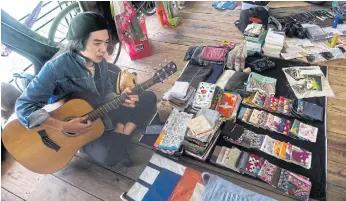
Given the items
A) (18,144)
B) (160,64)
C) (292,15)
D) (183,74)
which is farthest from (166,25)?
(18,144)

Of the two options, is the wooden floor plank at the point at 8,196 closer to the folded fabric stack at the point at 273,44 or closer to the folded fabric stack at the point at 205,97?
the folded fabric stack at the point at 205,97

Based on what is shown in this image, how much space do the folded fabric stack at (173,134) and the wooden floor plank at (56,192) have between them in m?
0.57

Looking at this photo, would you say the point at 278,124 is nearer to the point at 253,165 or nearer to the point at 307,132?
the point at 307,132

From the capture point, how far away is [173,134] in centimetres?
183

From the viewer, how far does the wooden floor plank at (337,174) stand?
64.3 inches

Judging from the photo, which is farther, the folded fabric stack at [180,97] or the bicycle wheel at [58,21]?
the bicycle wheel at [58,21]

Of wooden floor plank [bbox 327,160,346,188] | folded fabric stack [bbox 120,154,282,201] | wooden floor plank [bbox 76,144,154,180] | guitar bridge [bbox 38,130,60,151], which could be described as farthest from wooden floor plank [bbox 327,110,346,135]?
guitar bridge [bbox 38,130,60,151]

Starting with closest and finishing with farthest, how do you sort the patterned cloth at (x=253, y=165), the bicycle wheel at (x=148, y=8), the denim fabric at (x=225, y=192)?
the denim fabric at (x=225, y=192), the patterned cloth at (x=253, y=165), the bicycle wheel at (x=148, y=8)

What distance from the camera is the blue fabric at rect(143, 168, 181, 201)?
164cm

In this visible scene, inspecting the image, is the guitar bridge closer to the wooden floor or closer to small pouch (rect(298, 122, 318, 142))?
the wooden floor

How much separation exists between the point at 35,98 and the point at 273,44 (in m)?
2.09

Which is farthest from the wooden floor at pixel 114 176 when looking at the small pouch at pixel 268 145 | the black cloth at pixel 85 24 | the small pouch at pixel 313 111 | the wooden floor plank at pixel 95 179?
the black cloth at pixel 85 24

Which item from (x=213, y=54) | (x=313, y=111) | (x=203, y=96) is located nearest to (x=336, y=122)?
(x=313, y=111)

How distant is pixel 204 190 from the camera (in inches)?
63.4
